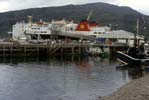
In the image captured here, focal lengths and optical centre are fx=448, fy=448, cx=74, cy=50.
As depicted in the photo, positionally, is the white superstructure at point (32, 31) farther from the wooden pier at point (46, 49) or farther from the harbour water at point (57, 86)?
the harbour water at point (57, 86)

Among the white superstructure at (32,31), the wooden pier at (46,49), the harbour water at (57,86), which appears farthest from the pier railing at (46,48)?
the harbour water at (57,86)

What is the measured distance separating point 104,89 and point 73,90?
3404 mm

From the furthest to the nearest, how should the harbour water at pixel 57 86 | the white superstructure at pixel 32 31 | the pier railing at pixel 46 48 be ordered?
the white superstructure at pixel 32 31 < the pier railing at pixel 46 48 < the harbour water at pixel 57 86

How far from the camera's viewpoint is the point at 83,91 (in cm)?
4528

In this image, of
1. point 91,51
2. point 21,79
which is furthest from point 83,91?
point 91,51

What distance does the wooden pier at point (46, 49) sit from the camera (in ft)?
338

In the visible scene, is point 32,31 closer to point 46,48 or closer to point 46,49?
point 46,48

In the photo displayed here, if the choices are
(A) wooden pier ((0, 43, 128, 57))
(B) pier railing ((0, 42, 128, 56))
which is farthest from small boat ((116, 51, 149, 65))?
(B) pier railing ((0, 42, 128, 56))

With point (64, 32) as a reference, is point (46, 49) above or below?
below

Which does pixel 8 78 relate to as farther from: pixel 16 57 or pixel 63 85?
pixel 16 57

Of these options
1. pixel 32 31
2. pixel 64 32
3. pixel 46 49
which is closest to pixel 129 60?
pixel 46 49

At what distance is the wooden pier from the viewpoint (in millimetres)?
103156

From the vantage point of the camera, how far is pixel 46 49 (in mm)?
106875

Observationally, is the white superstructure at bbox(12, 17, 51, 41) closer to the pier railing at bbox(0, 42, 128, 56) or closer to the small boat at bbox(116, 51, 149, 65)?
the pier railing at bbox(0, 42, 128, 56)
